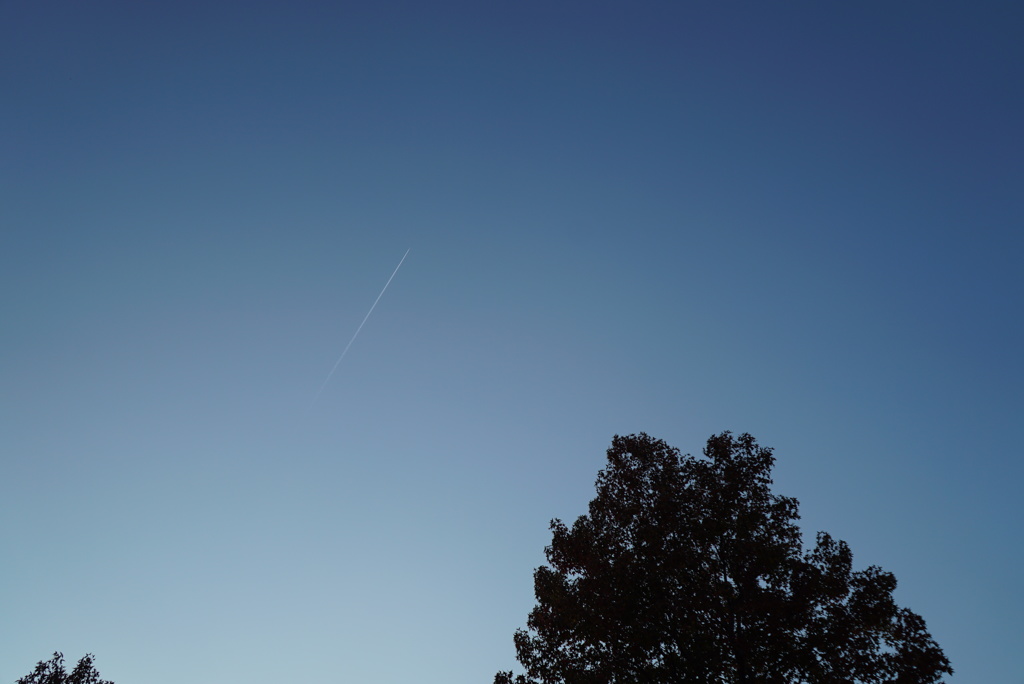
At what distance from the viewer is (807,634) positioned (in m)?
13.8

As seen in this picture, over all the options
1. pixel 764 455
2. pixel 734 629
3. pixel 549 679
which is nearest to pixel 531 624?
pixel 549 679

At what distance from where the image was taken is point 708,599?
14156 millimetres

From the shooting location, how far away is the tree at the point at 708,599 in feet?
44.3

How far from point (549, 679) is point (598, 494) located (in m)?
5.48

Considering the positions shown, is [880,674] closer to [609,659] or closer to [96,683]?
[609,659]

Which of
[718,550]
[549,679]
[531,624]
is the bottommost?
[549,679]

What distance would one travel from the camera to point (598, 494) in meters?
17.7

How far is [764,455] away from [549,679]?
930cm

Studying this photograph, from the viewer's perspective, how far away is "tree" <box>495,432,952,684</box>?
44.3 ft

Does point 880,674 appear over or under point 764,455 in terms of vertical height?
under

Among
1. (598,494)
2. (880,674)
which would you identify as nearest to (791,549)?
(880,674)

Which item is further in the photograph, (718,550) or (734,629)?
(718,550)

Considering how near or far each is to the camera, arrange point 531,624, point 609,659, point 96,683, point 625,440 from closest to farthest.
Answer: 1. point 609,659
2. point 531,624
3. point 625,440
4. point 96,683

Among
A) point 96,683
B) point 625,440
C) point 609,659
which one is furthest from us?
point 96,683
